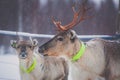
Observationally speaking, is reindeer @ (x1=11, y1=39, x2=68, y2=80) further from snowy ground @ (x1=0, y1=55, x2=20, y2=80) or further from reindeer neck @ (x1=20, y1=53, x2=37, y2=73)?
snowy ground @ (x1=0, y1=55, x2=20, y2=80)

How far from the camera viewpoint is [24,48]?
7414 mm

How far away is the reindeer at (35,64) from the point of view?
7430mm

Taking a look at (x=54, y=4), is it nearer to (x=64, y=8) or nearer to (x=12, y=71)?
(x=64, y=8)

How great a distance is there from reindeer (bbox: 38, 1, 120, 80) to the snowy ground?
5.82 feet

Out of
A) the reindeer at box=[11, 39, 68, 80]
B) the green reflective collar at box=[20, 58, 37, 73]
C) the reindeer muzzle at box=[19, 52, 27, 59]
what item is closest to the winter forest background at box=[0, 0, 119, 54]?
the reindeer at box=[11, 39, 68, 80]

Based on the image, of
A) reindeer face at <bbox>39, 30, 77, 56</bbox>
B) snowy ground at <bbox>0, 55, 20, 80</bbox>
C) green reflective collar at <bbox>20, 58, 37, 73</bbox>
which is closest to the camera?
reindeer face at <bbox>39, 30, 77, 56</bbox>

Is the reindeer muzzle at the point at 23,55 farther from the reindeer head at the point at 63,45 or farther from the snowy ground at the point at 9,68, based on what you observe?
the snowy ground at the point at 9,68

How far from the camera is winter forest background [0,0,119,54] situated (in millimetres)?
12919

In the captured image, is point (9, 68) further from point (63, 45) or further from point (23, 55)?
point (63, 45)

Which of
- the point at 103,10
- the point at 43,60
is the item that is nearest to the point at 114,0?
the point at 103,10

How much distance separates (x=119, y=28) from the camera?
35.2 feet

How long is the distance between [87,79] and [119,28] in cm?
370

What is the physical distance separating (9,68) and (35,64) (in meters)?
1.95

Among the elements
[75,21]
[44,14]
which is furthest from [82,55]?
[44,14]
